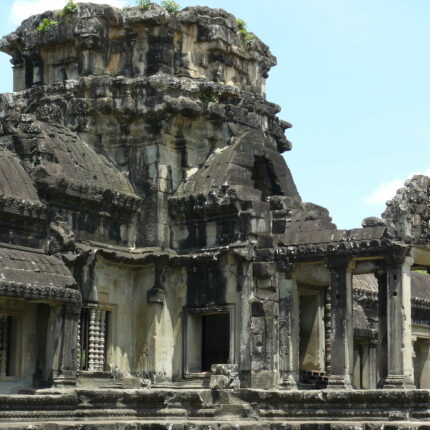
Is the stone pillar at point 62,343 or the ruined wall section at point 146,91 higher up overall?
the ruined wall section at point 146,91

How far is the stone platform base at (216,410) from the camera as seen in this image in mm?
20453

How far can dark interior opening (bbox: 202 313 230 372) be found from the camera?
1062 inches

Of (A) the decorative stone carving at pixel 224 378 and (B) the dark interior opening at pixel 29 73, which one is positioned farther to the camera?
(B) the dark interior opening at pixel 29 73

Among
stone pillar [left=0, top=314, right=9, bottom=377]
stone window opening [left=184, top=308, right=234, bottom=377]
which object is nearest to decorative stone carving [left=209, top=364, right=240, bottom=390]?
stone window opening [left=184, top=308, right=234, bottom=377]

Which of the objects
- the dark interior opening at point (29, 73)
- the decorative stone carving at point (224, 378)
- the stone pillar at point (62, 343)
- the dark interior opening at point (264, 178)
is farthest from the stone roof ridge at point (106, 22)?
the decorative stone carving at point (224, 378)

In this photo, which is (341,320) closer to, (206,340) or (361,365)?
(206,340)

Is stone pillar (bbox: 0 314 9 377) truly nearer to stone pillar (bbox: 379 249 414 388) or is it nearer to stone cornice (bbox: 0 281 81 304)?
stone cornice (bbox: 0 281 81 304)

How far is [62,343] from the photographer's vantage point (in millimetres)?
22359

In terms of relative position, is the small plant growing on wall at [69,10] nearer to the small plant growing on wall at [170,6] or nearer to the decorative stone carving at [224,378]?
the small plant growing on wall at [170,6]

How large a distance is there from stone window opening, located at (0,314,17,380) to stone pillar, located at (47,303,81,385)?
28.6 inches

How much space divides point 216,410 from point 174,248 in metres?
4.41

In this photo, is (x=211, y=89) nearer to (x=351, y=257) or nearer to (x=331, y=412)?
(x=351, y=257)

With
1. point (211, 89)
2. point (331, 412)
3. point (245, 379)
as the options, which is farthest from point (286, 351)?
point (211, 89)

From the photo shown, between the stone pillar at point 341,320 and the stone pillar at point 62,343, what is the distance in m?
5.34
